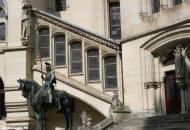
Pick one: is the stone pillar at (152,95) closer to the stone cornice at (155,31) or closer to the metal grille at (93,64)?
the stone cornice at (155,31)

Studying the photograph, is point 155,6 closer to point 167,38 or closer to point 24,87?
point 167,38

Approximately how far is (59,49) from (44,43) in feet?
3.06

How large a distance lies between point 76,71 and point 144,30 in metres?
4.64

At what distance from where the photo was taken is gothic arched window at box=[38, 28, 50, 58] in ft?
76.1

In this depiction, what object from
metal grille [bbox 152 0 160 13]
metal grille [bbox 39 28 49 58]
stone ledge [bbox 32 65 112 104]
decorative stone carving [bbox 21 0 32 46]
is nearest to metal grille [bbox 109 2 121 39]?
metal grille [bbox 39 28 49 58]

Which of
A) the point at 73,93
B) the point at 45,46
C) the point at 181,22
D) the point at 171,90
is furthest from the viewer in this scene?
the point at 45,46

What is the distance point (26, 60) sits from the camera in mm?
22453

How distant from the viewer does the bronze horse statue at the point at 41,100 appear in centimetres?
1644

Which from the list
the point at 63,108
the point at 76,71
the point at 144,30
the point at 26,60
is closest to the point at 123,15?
the point at 144,30

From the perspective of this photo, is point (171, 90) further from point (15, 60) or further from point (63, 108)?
point (15, 60)

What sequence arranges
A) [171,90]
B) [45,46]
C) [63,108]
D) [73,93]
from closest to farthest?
[63,108], [171,90], [73,93], [45,46]

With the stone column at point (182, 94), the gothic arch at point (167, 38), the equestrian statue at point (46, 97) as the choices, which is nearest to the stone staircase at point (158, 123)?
the stone column at point (182, 94)

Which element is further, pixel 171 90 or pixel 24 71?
pixel 24 71

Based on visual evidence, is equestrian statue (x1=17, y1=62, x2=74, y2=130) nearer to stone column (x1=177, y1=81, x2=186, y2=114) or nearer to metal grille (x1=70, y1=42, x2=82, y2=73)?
stone column (x1=177, y1=81, x2=186, y2=114)
